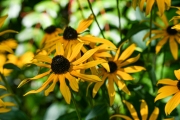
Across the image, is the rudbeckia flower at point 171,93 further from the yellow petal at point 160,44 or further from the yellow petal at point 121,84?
the yellow petal at point 160,44

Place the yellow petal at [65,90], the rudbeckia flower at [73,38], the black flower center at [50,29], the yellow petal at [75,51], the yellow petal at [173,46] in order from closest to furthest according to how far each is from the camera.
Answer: the yellow petal at [65,90]
the yellow petal at [75,51]
the rudbeckia flower at [73,38]
the yellow petal at [173,46]
the black flower center at [50,29]

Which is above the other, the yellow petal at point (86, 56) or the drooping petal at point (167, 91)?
the yellow petal at point (86, 56)

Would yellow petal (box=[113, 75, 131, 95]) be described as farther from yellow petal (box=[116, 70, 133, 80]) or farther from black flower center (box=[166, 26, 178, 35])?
black flower center (box=[166, 26, 178, 35])

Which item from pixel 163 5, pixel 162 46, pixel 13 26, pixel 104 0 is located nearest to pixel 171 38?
pixel 162 46

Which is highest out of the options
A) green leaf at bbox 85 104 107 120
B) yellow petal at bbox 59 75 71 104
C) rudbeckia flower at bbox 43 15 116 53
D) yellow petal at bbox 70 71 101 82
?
rudbeckia flower at bbox 43 15 116 53

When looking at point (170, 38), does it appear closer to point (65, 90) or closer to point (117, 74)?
point (117, 74)

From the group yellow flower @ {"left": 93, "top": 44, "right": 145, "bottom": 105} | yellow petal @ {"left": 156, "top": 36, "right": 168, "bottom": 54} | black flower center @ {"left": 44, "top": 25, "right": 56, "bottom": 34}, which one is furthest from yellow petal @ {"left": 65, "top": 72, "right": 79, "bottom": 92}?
black flower center @ {"left": 44, "top": 25, "right": 56, "bottom": 34}

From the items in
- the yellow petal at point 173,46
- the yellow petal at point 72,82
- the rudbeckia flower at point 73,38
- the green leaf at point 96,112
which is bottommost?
the green leaf at point 96,112

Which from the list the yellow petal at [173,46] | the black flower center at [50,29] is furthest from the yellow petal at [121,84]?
Answer: the black flower center at [50,29]

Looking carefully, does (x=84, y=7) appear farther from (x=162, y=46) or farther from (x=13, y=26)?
(x=162, y=46)
